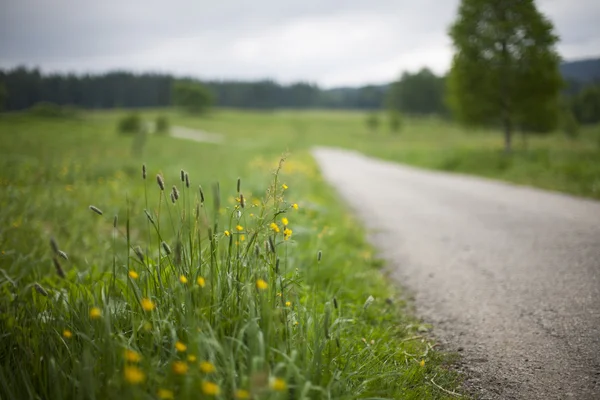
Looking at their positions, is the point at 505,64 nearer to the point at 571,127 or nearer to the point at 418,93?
the point at 571,127

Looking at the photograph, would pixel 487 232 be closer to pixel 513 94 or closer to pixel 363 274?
pixel 363 274

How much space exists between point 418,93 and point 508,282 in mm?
79964

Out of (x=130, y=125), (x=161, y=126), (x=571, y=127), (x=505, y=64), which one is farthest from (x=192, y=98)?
(x=505, y=64)

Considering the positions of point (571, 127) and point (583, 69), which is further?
point (571, 127)

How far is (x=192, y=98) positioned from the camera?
97562 millimetres

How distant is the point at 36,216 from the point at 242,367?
5930 millimetres

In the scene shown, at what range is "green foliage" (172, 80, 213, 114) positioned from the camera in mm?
97500

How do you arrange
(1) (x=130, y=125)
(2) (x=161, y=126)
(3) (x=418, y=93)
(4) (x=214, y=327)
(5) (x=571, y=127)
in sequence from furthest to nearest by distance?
(3) (x=418, y=93)
(2) (x=161, y=126)
(1) (x=130, y=125)
(5) (x=571, y=127)
(4) (x=214, y=327)

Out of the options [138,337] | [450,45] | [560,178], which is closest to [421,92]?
[450,45]

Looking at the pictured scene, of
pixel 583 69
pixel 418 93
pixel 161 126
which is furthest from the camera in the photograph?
pixel 418 93

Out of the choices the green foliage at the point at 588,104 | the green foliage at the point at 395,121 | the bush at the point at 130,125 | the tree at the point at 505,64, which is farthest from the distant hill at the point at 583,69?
the bush at the point at 130,125

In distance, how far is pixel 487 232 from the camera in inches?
231

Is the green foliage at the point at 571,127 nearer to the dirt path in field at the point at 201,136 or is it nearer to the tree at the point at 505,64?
the tree at the point at 505,64

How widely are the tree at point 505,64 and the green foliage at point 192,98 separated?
90.3 m
